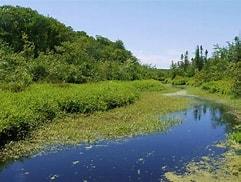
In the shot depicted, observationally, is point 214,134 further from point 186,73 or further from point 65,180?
point 186,73

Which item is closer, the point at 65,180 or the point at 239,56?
the point at 65,180

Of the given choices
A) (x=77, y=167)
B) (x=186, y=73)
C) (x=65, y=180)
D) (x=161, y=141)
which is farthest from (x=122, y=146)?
(x=186, y=73)

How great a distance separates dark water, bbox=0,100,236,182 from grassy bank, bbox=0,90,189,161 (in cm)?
84

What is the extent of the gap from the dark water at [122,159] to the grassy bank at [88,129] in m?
0.84

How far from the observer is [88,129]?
63.6ft

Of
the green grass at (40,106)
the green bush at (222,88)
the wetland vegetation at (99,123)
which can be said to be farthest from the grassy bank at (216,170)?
the green bush at (222,88)

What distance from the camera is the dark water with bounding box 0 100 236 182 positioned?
40.9 feet

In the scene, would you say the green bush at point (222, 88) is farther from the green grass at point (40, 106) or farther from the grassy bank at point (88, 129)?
the grassy bank at point (88, 129)

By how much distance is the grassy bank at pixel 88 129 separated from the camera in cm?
1565

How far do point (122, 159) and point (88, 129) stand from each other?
5.17m

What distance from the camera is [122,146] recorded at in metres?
16.5

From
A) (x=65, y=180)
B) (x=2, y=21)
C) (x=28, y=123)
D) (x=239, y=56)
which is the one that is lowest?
(x=65, y=180)

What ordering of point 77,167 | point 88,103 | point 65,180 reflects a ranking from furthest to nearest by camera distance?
point 88,103
point 77,167
point 65,180

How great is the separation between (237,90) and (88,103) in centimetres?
1885
